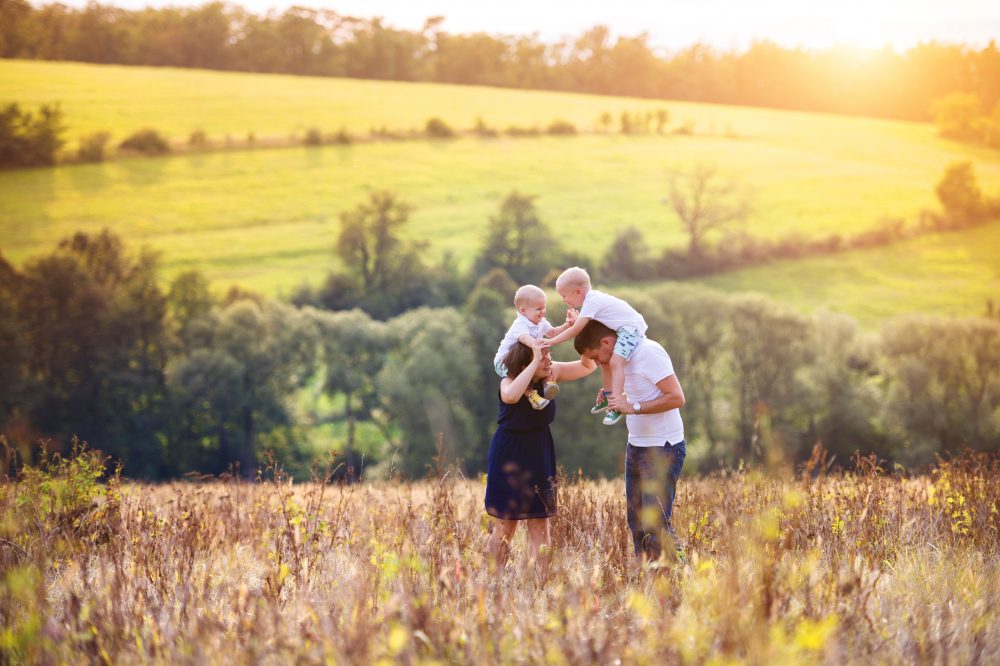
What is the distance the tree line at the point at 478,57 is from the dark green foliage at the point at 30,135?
853 cm

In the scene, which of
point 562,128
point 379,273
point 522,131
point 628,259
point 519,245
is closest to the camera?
point 379,273

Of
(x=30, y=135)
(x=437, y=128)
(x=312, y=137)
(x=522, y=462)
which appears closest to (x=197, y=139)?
(x=312, y=137)

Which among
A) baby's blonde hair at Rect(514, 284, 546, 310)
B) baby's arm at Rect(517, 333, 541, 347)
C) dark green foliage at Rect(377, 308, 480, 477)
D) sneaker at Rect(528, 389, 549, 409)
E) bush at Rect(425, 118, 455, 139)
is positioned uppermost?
bush at Rect(425, 118, 455, 139)

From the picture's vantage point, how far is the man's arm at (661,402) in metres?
5.00

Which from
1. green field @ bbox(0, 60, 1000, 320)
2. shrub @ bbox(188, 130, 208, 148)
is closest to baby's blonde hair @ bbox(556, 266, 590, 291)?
green field @ bbox(0, 60, 1000, 320)

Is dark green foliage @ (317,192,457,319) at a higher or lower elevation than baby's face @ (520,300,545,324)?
lower

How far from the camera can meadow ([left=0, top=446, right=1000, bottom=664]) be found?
3.68 metres

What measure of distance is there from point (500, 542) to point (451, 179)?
68597 millimetres

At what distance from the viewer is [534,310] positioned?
537 centimetres

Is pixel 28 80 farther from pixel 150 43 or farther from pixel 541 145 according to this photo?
pixel 541 145

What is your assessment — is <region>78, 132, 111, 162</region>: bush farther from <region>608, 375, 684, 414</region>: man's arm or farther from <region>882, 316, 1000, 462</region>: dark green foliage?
<region>608, 375, 684, 414</region>: man's arm

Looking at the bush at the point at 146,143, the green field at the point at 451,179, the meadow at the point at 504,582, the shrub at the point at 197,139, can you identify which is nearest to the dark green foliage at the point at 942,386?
the green field at the point at 451,179

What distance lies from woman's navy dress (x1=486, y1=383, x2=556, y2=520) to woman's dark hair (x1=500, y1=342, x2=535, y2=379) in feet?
0.73

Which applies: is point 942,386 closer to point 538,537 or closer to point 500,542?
point 538,537
